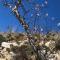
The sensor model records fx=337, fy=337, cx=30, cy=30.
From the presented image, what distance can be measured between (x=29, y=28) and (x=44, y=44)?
153 cm

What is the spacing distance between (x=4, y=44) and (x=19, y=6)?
7.64 feet

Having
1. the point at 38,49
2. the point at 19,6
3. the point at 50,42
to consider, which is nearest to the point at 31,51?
the point at 38,49

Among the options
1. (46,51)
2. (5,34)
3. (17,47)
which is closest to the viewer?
(46,51)

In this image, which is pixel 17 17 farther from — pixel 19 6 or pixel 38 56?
pixel 38 56

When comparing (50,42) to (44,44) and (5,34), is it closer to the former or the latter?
(44,44)

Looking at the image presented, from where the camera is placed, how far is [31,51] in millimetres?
10133

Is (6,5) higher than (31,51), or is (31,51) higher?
(6,5)

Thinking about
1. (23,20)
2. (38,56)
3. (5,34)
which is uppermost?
(5,34)

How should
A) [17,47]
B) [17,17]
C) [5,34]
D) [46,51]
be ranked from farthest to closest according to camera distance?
1. [5,34]
2. [17,47]
3. [46,51]
4. [17,17]

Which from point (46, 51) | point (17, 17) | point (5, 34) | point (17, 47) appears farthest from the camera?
point (5, 34)

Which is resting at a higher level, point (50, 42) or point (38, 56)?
point (50, 42)

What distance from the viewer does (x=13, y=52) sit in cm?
1023

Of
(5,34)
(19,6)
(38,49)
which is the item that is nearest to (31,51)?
(38,49)

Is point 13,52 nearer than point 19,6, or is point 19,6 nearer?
point 19,6
